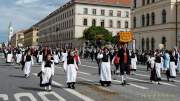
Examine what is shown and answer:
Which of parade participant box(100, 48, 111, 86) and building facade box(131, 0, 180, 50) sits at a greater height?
building facade box(131, 0, 180, 50)

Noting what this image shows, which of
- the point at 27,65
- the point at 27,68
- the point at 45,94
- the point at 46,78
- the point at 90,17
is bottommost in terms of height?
the point at 45,94

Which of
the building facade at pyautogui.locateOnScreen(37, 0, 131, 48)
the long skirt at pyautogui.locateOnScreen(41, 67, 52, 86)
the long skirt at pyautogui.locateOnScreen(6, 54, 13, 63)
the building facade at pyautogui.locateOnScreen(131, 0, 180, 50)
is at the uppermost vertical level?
the building facade at pyautogui.locateOnScreen(37, 0, 131, 48)

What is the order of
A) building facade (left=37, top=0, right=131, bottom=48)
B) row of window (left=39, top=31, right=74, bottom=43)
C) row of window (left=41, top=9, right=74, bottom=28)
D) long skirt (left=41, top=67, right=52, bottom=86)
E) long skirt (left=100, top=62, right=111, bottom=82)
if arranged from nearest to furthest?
long skirt (left=41, top=67, right=52, bottom=86) → long skirt (left=100, top=62, right=111, bottom=82) → building facade (left=37, top=0, right=131, bottom=48) → row of window (left=41, top=9, right=74, bottom=28) → row of window (left=39, top=31, right=74, bottom=43)

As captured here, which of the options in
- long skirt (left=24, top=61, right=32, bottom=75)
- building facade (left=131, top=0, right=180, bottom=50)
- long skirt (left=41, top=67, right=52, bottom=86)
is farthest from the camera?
building facade (left=131, top=0, right=180, bottom=50)

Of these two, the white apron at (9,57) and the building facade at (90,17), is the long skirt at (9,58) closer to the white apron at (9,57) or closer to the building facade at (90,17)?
the white apron at (9,57)

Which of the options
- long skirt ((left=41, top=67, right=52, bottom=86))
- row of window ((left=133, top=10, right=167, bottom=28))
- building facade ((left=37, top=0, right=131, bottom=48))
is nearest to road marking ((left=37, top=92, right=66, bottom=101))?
long skirt ((left=41, top=67, right=52, bottom=86))

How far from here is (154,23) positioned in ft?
252

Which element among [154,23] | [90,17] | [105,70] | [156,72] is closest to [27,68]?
[105,70]

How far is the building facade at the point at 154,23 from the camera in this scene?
71.4 metres

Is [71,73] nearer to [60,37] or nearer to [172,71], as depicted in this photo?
[172,71]

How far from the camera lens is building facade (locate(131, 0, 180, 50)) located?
234 feet

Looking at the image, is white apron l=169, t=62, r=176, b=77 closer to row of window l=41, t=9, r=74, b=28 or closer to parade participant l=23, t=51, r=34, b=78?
parade participant l=23, t=51, r=34, b=78

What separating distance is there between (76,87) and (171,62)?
7059 mm

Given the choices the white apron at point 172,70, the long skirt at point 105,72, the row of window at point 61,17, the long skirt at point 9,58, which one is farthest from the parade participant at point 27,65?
the row of window at point 61,17
